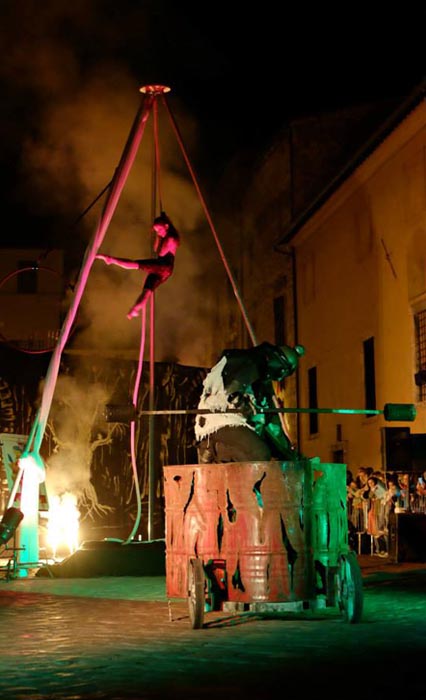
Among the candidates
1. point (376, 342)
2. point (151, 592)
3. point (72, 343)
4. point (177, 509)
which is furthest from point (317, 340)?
point (177, 509)

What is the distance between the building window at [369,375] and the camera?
26641mm

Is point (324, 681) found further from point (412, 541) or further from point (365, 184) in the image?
point (365, 184)

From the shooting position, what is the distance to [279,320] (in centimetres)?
3522

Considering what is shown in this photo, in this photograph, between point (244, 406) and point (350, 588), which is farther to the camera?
point (244, 406)

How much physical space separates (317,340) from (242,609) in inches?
873

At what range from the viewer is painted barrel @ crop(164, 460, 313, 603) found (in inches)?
370

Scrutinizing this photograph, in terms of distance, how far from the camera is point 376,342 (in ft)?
85.4

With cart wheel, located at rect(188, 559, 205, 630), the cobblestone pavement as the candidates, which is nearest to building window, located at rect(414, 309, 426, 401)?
the cobblestone pavement

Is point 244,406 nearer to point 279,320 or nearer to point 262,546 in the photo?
point 262,546

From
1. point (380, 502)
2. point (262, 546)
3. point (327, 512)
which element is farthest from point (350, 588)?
point (380, 502)

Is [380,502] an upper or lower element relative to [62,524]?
upper

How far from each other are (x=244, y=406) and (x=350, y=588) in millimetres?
2231

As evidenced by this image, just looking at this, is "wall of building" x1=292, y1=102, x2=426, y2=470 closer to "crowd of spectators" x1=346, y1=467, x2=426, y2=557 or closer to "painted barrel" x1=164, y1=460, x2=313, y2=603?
"crowd of spectators" x1=346, y1=467, x2=426, y2=557

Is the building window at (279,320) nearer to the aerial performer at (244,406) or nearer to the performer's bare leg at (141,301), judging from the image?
the performer's bare leg at (141,301)
